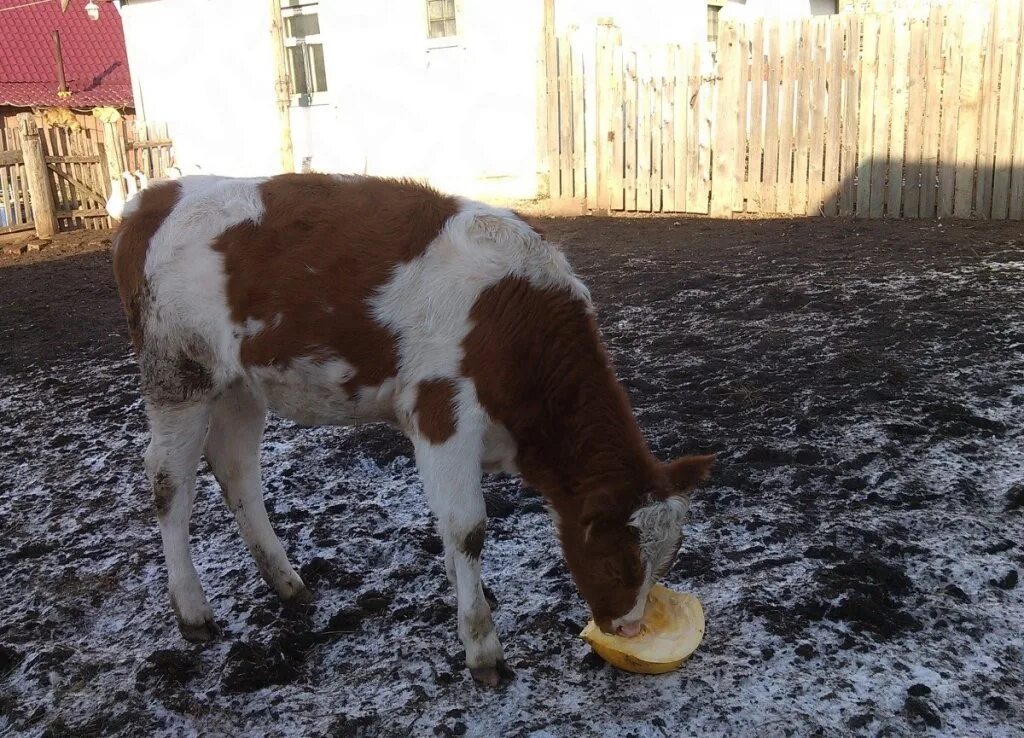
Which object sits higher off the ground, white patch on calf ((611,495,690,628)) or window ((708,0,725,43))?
window ((708,0,725,43))

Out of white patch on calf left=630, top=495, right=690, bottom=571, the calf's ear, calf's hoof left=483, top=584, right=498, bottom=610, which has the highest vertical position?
the calf's ear

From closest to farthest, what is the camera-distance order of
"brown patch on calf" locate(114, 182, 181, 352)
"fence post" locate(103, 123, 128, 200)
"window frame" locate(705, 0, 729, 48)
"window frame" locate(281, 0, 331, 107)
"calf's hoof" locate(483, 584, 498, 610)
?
"brown patch on calf" locate(114, 182, 181, 352) < "calf's hoof" locate(483, 584, 498, 610) < "window frame" locate(705, 0, 729, 48) < "fence post" locate(103, 123, 128, 200) < "window frame" locate(281, 0, 331, 107)

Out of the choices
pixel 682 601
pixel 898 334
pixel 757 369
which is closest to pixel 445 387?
pixel 682 601

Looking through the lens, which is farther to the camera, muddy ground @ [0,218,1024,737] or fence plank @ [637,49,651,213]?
fence plank @ [637,49,651,213]

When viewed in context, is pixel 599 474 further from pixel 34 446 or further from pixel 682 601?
pixel 34 446

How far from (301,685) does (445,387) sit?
1.20 metres

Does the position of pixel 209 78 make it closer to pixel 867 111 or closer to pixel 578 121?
pixel 578 121

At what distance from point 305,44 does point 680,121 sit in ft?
24.5

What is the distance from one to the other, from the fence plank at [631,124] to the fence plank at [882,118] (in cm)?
313

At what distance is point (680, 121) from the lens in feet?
38.7

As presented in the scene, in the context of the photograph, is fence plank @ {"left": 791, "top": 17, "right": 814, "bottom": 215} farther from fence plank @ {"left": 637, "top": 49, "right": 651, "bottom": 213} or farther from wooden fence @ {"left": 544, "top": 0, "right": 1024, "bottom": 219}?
fence plank @ {"left": 637, "top": 49, "right": 651, "bottom": 213}

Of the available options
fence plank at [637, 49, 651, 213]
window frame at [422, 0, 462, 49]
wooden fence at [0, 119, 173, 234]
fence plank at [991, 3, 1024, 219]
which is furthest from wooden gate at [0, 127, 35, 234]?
fence plank at [991, 3, 1024, 219]

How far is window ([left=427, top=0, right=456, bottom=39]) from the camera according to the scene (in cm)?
1418

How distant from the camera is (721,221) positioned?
11.5 meters
